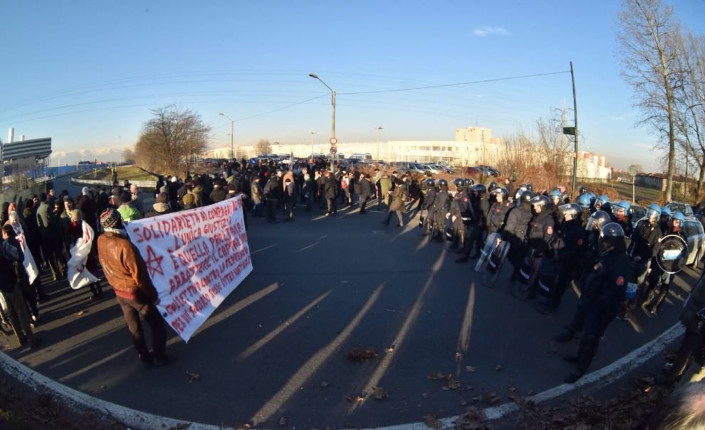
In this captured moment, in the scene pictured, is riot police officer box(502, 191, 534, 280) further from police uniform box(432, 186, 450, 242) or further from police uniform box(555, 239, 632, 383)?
police uniform box(432, 186, 450, 242)

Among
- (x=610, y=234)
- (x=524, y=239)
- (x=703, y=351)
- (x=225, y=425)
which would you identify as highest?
(x=610, y=234)

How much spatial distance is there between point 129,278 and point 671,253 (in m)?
8.55

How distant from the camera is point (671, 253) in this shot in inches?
295

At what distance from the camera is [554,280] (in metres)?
7.31

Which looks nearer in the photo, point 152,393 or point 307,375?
point 152,393

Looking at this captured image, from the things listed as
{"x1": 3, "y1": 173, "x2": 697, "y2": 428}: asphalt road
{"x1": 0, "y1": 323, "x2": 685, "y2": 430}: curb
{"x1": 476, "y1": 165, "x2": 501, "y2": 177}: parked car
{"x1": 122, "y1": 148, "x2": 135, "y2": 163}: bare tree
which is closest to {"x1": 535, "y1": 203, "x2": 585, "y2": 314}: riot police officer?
{"x1": 3, "y1": 173, "x2": 697, "y2": 428}: asphalt road

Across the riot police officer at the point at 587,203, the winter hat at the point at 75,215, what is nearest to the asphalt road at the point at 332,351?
the winter hat at the point at 75,215

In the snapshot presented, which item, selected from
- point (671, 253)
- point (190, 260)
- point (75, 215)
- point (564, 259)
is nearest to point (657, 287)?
point (671, 253)

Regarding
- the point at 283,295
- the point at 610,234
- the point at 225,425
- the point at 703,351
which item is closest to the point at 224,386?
the point at 225,425

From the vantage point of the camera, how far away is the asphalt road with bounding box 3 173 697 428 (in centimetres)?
A: 452

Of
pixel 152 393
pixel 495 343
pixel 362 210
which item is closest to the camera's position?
pixel 152 393

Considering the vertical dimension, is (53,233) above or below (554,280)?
above

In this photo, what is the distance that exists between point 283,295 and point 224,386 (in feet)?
9.95

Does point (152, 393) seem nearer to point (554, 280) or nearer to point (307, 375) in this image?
point (307, 375)
